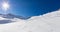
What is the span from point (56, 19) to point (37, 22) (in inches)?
37.4

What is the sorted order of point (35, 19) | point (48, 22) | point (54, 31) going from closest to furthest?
1. point (54, 31)
2. point (48, 22)
3. point (35, 19)

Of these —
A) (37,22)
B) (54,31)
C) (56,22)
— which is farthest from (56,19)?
(54,31)

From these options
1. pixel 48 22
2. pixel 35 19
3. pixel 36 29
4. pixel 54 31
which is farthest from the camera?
pixel 35 19

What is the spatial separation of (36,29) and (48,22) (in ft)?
2.59

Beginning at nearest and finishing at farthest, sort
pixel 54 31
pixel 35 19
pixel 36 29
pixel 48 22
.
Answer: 1. pixel 54 31
2. pixel 36 29
3. pixel 48 22
4. pixel 35 19

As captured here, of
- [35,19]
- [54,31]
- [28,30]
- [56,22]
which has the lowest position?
[54,31]

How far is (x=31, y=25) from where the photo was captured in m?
6.22

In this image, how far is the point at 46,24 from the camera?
5898 mm

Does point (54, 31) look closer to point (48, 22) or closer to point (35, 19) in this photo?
point (48, 22)

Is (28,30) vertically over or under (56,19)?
under

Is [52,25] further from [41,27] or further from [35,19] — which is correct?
[35,19]

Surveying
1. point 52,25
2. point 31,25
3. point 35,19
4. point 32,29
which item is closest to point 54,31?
point 52,25

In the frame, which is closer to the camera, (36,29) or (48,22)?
(36,29)

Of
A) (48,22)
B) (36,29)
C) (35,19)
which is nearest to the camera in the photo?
(36,29)
